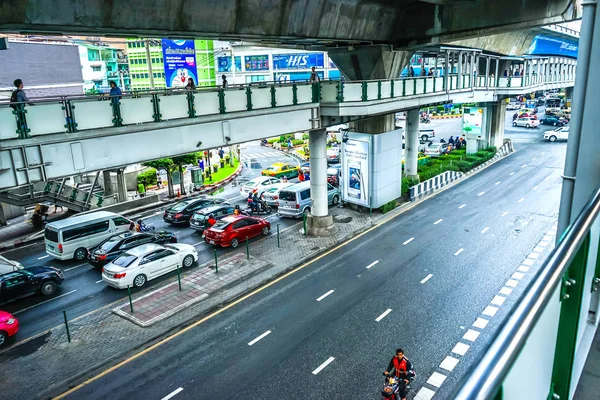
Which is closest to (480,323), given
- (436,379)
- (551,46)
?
(436,379)

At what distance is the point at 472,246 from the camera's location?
→ 22.0 meters

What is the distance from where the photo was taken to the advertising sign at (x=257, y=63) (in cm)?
9194

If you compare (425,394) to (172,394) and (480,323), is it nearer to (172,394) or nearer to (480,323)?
(480,323)

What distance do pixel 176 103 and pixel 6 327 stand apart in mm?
9419

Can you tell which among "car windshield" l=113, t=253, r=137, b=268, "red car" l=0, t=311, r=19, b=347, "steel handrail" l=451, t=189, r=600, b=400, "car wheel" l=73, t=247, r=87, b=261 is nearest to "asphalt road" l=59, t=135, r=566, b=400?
"red car" l=0, t=311, r=19, b=347

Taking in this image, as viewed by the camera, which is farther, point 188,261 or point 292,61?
point 292,61

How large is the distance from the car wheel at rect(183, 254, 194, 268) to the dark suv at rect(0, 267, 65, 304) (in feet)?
16.7

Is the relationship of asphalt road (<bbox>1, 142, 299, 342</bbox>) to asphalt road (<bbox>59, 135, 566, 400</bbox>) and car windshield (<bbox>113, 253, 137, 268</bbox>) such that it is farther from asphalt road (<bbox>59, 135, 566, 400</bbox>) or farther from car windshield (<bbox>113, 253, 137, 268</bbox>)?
asphalt road (<bbox>59, 135, 566, 400</bbox>)

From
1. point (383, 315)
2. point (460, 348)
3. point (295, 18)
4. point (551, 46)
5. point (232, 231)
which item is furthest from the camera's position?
point (551, 46)

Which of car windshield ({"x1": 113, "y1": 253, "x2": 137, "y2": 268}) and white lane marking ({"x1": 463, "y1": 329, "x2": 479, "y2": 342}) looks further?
car windshield ({"x1": 113, "y1": 253, "x2": 137, "y2": 268})

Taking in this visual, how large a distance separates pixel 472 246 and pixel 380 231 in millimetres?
4911

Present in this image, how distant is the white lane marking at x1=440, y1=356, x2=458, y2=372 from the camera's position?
1302 centimetres

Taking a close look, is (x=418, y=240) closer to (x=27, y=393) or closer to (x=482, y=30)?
(x=482, y=30)

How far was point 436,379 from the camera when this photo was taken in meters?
12.6
